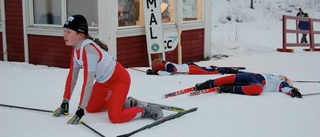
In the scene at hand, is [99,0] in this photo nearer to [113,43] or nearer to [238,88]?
[113,43]

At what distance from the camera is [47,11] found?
1037 centimetres

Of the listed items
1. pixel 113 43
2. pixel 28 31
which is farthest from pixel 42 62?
pixel 113 43

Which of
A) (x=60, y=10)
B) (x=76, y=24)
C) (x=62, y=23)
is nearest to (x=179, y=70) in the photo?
(x=62, y=23)

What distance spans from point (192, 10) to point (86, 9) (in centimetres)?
323

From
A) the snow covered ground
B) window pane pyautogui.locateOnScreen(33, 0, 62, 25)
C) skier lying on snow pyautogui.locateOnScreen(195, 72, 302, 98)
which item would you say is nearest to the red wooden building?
window pane pyautogui.locateOnScreen(33, 0, 62, 25)

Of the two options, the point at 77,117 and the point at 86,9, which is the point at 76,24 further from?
the point at 86,9

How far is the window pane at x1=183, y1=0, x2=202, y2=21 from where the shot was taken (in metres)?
11.8

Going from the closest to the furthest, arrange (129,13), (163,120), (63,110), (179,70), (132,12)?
(163,120) → (63,110) → (179,70) → (129,13) → (132,12)

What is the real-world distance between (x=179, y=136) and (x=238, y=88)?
212 centimetres

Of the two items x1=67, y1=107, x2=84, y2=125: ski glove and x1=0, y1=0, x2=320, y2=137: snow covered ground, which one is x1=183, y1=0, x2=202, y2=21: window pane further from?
x1=67, y1=107, x2=84, y2=125: ski glove

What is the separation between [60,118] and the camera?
17.0 feet

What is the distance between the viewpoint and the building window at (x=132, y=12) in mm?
9875

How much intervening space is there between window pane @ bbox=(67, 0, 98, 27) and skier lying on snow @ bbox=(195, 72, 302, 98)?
3.75 m

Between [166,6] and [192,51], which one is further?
[192,51]
